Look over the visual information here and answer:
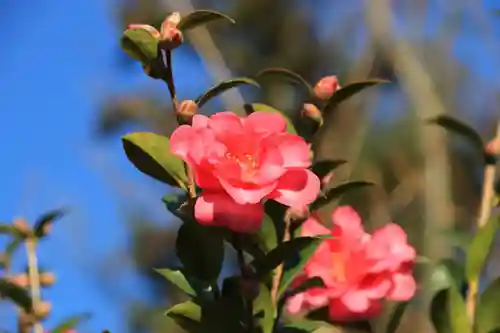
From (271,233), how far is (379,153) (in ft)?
18.4

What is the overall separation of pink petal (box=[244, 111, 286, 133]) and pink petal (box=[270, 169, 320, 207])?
4 cm

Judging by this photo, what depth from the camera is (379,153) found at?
6.24 m

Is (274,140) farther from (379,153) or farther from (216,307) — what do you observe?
(379,153)

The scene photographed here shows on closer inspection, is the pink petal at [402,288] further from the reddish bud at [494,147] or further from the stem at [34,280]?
the stem at [34,280]

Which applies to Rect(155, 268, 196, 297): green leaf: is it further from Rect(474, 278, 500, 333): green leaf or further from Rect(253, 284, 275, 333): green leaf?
Rect(474, 278, 500, 333): green leaf

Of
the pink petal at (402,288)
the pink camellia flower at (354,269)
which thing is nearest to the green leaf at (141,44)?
the pink camellia flower at (354,269)

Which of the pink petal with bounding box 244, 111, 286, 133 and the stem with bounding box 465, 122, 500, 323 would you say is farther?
the stem with bounding box 465, 122, 500, 323

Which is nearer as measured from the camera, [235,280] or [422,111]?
[235,280]

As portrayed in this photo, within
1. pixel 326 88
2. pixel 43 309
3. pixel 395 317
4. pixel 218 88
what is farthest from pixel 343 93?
pixel 43 309

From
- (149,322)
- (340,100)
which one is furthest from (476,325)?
(149,322)

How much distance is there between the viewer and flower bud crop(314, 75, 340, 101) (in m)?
0.74

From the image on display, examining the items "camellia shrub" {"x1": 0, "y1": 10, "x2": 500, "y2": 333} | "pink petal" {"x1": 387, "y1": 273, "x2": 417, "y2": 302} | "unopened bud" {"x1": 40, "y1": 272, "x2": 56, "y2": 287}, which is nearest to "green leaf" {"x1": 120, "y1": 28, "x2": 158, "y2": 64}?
"camellia shrub" {"x1": 0, "y1": 10, "x2": 500, "y2": 333}

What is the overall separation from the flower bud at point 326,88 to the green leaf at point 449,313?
0.22 metres

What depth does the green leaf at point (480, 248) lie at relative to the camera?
32.2 inches
